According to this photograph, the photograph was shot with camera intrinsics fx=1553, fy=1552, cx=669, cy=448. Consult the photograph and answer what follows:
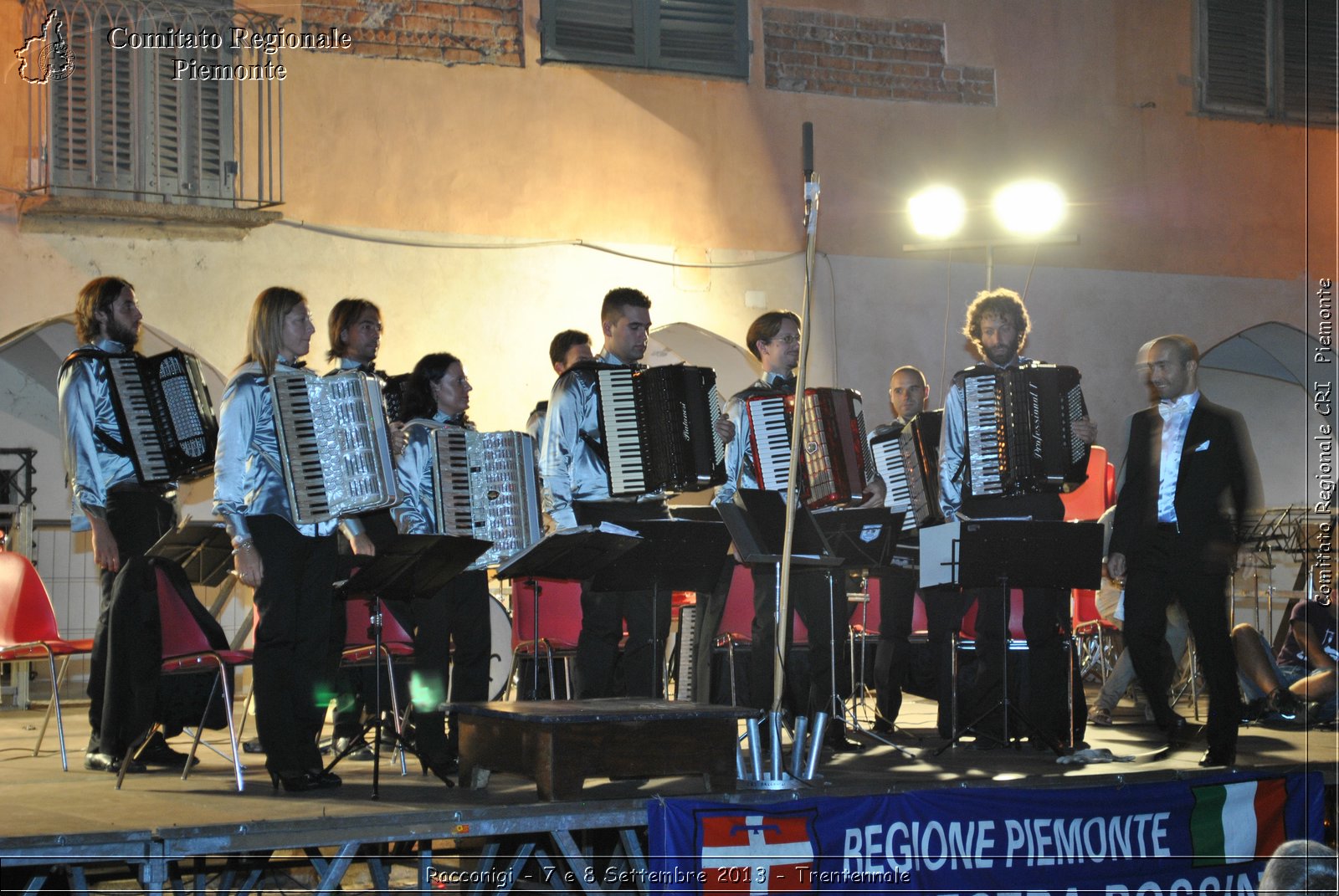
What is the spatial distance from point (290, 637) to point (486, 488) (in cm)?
153

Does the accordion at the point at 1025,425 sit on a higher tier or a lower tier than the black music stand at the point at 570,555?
higher

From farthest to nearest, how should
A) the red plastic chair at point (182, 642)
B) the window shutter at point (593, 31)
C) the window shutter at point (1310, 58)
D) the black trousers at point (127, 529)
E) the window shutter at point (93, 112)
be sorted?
the window shutter at point (1310, 58), the window shutter at point (593, 31), the window shutter at point (93, 112), the black trousers at point (127, 529), the red plastic chair at point (182, 642)

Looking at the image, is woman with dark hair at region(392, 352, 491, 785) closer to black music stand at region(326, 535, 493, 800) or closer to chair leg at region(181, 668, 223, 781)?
black music stand at region(326, 535, 493, 800)

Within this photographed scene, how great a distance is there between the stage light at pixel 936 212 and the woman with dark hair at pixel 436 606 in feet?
18.8

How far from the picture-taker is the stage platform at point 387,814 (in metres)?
4.55

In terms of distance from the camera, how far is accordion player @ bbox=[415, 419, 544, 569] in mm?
6758

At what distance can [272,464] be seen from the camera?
18.1 feet

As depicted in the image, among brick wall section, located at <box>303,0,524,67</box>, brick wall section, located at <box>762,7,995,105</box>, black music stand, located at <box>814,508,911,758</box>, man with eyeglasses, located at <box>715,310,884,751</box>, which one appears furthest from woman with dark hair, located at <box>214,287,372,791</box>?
brick wall section, located at <box>762,7,995,105</box>

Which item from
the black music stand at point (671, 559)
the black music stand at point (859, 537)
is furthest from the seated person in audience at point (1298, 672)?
the black music stand at point (671, 559)

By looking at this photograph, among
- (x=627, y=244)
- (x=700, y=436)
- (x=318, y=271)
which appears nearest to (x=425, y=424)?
(x=700, y=436)

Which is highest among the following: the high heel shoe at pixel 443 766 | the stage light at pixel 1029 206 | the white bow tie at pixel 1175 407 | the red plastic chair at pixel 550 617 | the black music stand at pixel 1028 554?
the stage light at pixel 1029 206

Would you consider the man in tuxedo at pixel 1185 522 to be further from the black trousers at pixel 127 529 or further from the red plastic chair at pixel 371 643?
the black trousers at pixel 127 529

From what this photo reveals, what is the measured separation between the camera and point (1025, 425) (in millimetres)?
6699

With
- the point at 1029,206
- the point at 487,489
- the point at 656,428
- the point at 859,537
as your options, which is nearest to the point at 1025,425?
the point at 859,537
